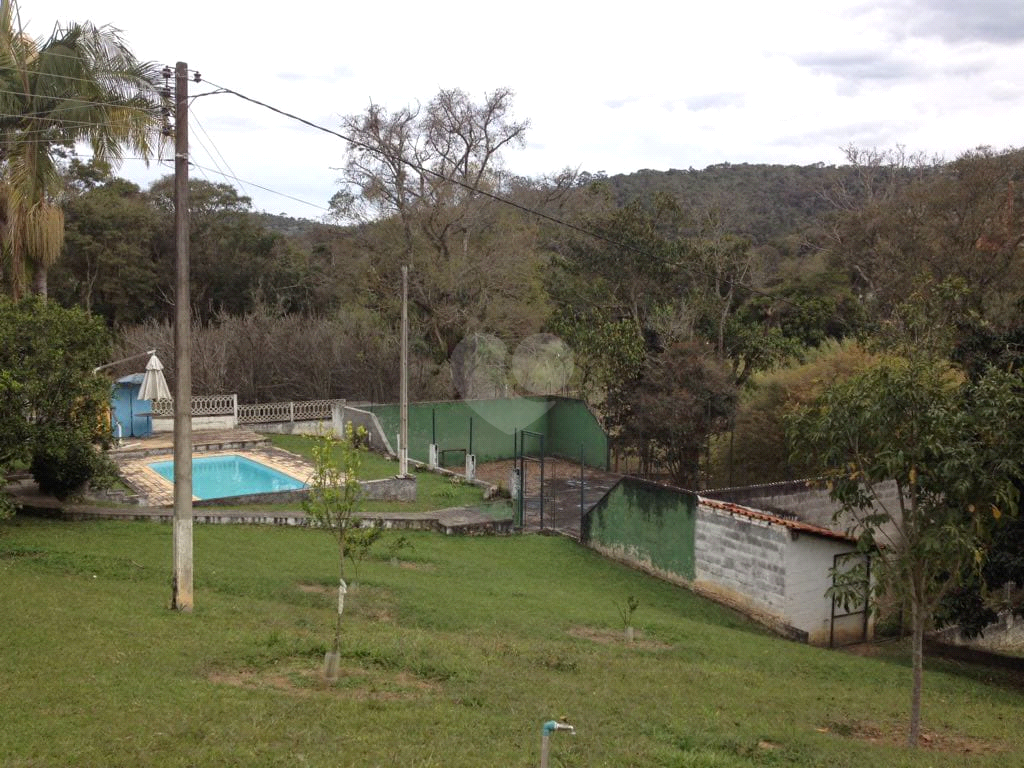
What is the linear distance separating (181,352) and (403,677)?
4.70 metres

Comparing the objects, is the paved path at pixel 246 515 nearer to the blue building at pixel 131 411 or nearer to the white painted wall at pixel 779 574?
the white painted wall at pixel 779 574

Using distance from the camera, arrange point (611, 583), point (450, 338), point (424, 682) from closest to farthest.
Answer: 1. point (424, 682)
2. point (611, 583)
3. point (450, 338)

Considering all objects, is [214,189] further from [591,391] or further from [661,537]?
[661,537]

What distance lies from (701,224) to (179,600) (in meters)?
29.6

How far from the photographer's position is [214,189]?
47.1m

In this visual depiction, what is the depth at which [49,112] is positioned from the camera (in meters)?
16.4

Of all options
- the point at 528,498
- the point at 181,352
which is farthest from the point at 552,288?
the point at 181,352

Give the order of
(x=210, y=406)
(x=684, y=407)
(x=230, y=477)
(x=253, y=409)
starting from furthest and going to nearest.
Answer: (x=253, y=409), (x=210, y=406), (x=684, y=407), (x=230, y=477)

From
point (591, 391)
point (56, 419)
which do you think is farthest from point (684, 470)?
point (56, 419)

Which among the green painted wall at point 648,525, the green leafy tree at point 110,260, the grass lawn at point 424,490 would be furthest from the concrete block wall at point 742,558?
the green leafy tree at point 110,260

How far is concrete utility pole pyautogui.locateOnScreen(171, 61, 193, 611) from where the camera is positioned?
34.4 feet

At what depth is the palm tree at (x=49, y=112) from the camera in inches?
621

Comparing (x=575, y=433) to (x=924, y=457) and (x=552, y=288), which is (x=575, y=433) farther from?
(x=924, y=457)

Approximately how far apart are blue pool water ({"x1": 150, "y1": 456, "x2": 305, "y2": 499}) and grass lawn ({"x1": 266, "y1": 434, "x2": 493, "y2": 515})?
165 cm
